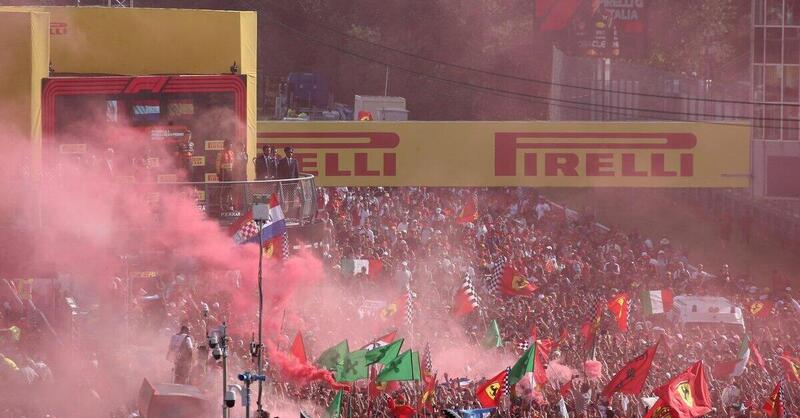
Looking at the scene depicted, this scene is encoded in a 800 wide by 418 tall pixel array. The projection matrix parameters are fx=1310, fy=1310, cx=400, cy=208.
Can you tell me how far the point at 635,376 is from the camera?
1978 cm

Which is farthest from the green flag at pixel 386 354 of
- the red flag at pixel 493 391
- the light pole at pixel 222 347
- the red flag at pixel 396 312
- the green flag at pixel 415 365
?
the red flag at pixel 396 312

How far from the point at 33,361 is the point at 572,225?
19949 mm

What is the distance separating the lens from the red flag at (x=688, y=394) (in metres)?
18.3

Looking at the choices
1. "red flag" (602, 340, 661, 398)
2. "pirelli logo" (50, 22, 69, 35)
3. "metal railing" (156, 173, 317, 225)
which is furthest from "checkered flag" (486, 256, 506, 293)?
"pirelli logo" (50, 22, 69, 35)

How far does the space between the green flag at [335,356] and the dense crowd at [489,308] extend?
1.32 ft

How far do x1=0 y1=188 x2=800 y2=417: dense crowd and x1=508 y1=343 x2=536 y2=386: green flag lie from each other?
0.39 metres

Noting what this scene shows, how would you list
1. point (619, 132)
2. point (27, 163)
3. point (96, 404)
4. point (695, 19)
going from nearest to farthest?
point (96, 404), point (27, 163), point (619, 132), point (695, 19)

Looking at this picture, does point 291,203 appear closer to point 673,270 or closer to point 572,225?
point 673,270

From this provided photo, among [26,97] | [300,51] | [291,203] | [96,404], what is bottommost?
[96,404]

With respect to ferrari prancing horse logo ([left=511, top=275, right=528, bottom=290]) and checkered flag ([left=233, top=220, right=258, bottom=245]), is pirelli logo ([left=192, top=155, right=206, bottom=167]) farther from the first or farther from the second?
ferrari prancing horse logo ([left=511, top=275, right=528, bottom=290])

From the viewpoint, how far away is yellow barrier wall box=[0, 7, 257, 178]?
24281 mm

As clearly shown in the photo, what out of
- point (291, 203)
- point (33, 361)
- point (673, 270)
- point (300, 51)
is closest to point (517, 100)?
point (300, 51)

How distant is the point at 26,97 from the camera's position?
23.4 meters

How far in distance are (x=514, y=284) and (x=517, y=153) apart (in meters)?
7.01
